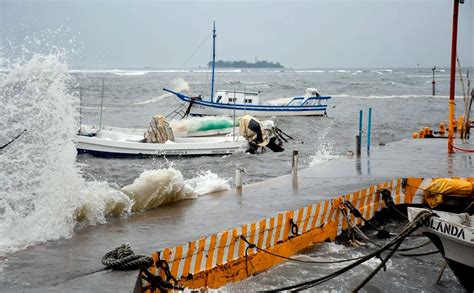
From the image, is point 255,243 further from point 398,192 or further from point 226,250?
point 398,192

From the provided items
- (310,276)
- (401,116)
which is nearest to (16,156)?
(310,276)

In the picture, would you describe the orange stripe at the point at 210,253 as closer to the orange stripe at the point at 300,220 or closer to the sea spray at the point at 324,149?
the orange stripe at the point at 300,220

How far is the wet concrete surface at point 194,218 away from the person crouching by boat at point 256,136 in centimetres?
925

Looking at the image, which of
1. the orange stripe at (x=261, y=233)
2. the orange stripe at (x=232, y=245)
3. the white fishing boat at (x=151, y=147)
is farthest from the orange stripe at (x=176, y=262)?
the white fishing boat at (x=151, y=147)

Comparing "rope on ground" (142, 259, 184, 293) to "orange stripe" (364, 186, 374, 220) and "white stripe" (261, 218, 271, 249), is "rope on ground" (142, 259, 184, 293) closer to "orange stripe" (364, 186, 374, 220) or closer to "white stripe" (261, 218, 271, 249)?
"white stripe" (261, 218, 271, 249)

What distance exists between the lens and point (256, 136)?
28.0m

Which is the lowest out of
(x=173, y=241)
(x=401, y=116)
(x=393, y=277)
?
(x=393, y=277)

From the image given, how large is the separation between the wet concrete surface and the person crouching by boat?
925 centimetres

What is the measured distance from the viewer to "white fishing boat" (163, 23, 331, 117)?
42594 mm

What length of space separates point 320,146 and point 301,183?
51.8ft

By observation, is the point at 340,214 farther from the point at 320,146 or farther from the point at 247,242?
the point at 320,146

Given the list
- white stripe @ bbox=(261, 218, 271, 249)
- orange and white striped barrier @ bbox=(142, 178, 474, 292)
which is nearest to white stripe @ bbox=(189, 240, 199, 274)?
orange and white striped barrier @ bbox=(142, 178, 474, 292)

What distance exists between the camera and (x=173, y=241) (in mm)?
9500

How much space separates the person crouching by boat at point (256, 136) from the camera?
27734mm
